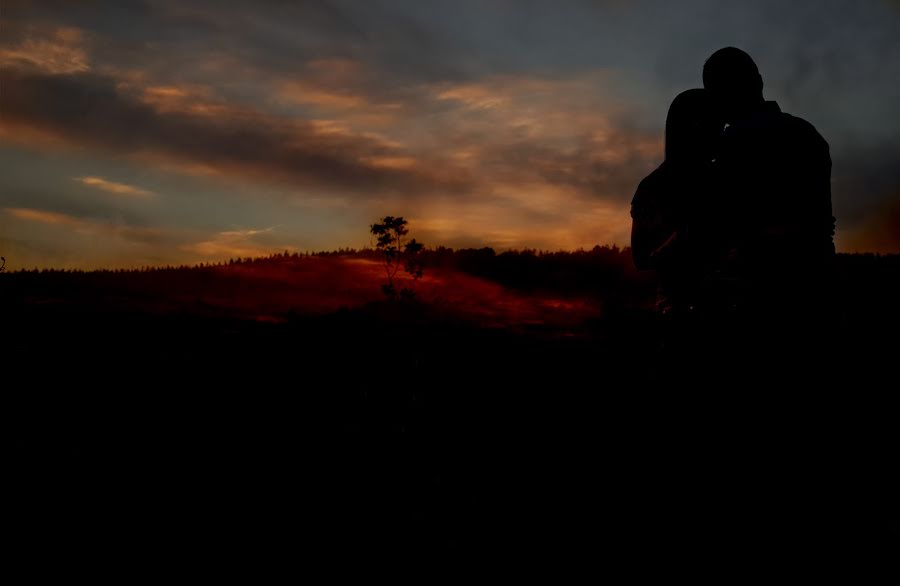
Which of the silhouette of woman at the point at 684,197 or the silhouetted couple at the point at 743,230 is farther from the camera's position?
the silhouette of woman at the point at 684,197

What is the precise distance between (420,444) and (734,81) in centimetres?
456

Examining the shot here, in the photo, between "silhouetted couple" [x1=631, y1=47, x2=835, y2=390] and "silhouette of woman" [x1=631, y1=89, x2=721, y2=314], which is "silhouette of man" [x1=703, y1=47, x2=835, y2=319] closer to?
"silhouetted couple" [x1=631, y1=47, x2=835, y2=390]

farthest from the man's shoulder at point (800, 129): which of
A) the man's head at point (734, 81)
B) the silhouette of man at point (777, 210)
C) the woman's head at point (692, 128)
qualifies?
the woman's head at point (692, 128)

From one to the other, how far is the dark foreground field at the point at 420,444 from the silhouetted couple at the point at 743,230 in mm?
146

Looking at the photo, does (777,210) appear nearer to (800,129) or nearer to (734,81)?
(800,129)

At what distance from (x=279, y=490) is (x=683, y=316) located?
3624 mm

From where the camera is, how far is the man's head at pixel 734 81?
3.22 meters

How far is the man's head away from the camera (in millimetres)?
3221

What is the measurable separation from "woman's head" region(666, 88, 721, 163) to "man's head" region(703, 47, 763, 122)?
3.0 inches

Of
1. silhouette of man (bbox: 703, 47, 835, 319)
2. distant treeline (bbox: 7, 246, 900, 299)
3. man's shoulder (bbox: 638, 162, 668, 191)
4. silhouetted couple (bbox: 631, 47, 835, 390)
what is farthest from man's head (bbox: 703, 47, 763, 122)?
distant treeline (bbox: 7, 246, 900, 299)

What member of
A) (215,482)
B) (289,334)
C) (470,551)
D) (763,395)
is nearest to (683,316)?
(763,395)

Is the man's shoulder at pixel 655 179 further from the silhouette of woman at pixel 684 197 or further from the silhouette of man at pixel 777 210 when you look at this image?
the silhouette of man at pixel 777 210

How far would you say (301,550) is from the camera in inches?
157

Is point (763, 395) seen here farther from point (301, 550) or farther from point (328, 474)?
point (328, 474)
